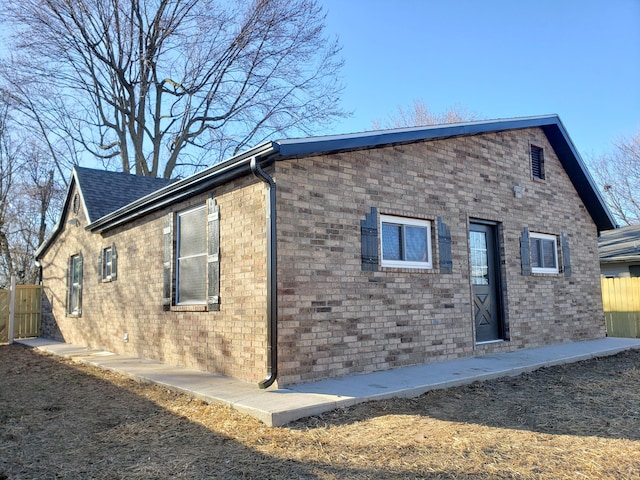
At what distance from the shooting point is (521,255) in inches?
370

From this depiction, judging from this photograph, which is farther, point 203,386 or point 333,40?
point 333,40

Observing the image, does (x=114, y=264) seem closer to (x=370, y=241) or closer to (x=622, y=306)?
(x=370, y=241)

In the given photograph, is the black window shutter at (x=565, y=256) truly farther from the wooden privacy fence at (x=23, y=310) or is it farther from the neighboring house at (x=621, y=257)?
the wooden privacy fence at (x=23, y=310)

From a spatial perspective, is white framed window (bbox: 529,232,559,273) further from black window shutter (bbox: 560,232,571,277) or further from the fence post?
the fence post

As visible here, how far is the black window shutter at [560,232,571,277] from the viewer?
10367mm

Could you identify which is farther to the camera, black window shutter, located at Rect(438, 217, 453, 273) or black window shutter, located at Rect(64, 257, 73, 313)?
black window shutter, located at Rect(64, 257, 73, 313)

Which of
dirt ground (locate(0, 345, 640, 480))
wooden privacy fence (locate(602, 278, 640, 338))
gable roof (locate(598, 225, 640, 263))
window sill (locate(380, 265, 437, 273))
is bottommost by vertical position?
dirt ground (locate(0, 345, 640, 480))

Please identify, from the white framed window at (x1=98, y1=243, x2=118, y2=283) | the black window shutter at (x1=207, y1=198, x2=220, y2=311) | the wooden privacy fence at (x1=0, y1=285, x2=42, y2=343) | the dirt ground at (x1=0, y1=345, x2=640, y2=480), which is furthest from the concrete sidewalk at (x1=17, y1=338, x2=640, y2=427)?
the wooden privacy fence at (x1=0, y1=285, x2=42, y2=343)

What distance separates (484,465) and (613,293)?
12506 millimetres

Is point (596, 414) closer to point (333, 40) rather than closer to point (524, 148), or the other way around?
point (524, 148)

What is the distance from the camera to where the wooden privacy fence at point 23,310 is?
15.6 meters

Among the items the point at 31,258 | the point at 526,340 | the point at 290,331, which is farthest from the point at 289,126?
the point at 290,331

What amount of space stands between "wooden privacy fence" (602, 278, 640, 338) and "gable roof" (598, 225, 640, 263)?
5.94 ft

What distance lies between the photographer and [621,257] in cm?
1541
